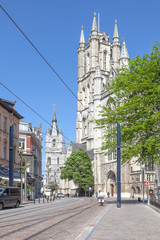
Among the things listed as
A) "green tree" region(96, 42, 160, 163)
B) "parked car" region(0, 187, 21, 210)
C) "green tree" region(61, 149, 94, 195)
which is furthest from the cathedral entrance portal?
"parked car" region(0, 187, 21, 210)

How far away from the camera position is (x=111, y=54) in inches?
3927

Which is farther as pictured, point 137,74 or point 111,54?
point 111,54

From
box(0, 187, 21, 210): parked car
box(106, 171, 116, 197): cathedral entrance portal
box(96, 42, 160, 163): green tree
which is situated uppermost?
box(96, 42, 160, 163): green tree

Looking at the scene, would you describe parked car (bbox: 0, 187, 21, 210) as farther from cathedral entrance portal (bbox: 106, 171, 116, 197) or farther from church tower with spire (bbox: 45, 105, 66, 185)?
church tower with spire (bbox: 45, 105, 66, 185)

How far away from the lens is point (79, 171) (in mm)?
75312

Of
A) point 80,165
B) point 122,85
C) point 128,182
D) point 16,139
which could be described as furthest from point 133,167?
point 122,85

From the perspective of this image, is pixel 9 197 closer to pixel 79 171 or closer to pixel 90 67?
pixel 79 171

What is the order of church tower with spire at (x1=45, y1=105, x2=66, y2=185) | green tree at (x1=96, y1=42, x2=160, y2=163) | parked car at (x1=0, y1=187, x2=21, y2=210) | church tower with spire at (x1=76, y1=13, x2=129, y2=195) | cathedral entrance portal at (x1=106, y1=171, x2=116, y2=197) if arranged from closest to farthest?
parked car at (x1=0, y1=187, x2=21, y2=210) < green tree at (x1=96, y1=42, x2=160, y2=163) < cathedral entrance portal at (x1=106, y1=171, x2=116, y2=197) < church tower with spire at (x1=76, y1=13, x2=129, y2=195) < church tower with spire at (x1=45, y1=105, x2=66, y2=185)

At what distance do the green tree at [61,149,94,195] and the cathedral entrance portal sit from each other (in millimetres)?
4357

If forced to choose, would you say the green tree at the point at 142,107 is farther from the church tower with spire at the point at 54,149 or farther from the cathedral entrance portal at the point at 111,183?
the church tower with spire at the point at 54,149

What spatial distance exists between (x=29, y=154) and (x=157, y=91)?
107ft

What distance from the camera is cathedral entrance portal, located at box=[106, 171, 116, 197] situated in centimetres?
7156

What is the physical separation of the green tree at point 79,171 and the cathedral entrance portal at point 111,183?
4.36 meters

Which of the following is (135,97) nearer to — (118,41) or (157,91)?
(157,91)
